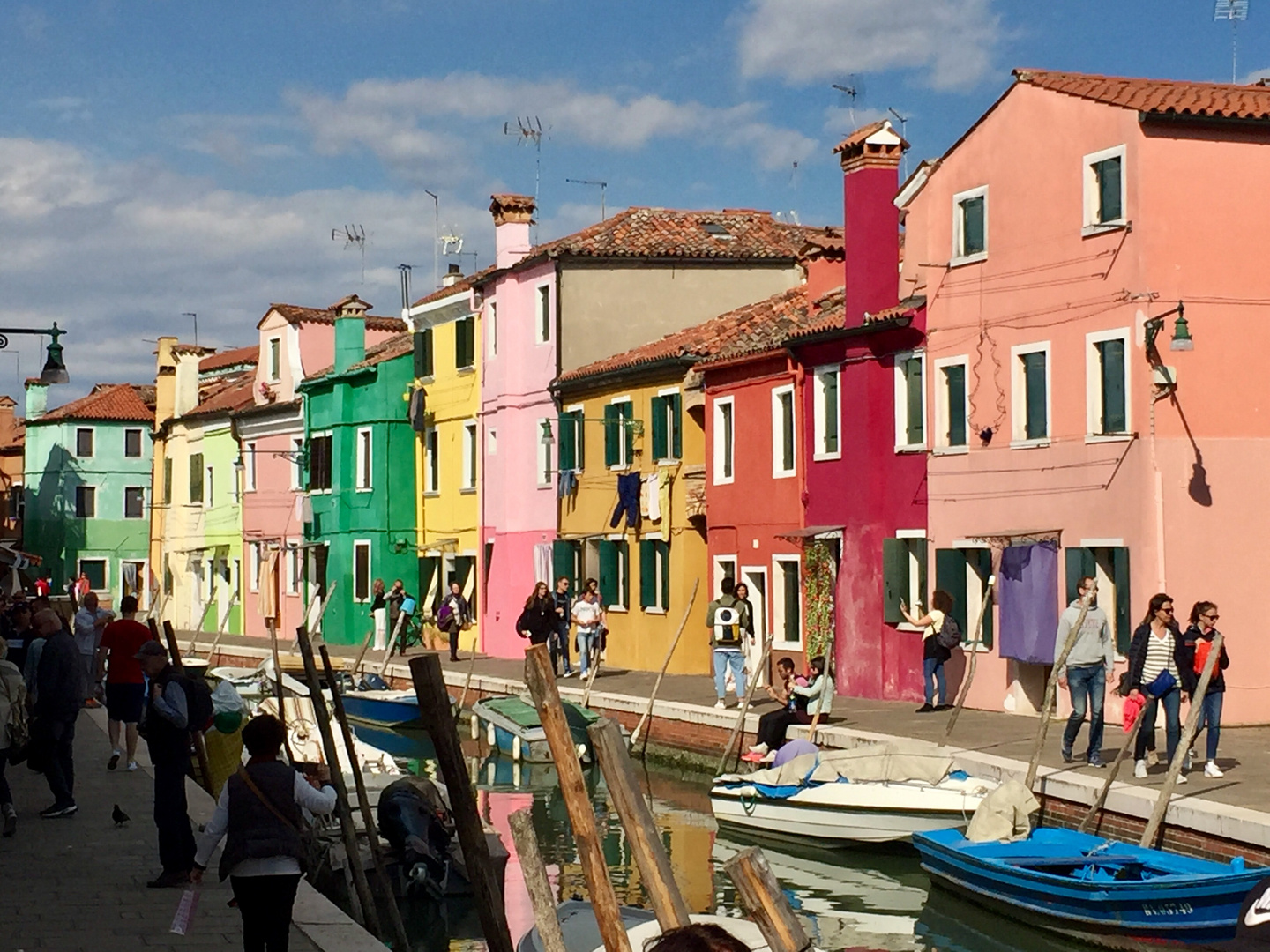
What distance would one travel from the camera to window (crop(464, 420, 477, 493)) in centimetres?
4538

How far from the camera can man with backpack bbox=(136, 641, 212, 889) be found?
12.7m

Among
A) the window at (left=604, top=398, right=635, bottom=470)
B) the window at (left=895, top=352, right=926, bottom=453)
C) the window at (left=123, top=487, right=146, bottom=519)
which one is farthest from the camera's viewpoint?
the window at (left=123, top=487, right=146, bottom=519)

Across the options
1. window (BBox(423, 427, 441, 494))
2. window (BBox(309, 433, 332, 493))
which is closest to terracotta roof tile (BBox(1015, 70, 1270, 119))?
window (BBox(423, 427, 441, 494))

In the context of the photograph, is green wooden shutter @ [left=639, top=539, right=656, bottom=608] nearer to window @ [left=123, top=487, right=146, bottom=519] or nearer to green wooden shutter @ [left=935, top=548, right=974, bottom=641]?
green wooden shutter @ [left=935, top=548, right=974, bottom=641]

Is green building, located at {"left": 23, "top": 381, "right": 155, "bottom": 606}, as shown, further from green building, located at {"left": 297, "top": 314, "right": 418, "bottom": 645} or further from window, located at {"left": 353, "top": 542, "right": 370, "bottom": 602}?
window, located at {"left": 353, "top": 542, "right": 370, "bottom": 602}

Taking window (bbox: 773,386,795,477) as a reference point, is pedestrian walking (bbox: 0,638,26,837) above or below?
below

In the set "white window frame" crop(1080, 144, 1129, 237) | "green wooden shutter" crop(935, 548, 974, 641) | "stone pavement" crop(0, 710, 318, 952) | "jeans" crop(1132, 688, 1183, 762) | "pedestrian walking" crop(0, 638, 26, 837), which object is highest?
"white window frame" crop(1080, 144, 1129, 237)

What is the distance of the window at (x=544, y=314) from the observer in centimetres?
4075

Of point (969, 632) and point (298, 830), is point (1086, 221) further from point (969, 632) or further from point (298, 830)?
point (298, 830)

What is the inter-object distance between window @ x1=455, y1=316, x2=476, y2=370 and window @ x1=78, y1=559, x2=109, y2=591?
31175 millimetres

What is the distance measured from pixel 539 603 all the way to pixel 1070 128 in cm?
1278

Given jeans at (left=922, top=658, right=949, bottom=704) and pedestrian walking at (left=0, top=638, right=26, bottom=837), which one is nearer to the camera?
pedestrian walking at (left=0, top=638, right=26, bottom=837)

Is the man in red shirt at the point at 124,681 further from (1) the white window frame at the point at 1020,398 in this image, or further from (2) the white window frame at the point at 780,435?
(2) the white window frame at the point at 780,435

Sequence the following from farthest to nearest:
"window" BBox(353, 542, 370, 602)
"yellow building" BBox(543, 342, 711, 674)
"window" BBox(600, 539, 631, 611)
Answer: "window" BBox(353, 542, 370, 602) < "window" BBox(600, 539, 631, 611) < "yellow building" BBox(543, 342, 711, 674)
